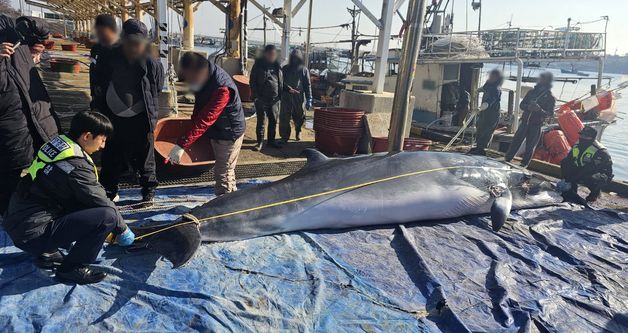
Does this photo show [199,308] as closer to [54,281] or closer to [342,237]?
[54,281]

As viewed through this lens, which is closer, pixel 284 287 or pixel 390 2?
pixel 284 287

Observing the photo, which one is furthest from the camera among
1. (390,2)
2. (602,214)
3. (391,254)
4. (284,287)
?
(390,2)

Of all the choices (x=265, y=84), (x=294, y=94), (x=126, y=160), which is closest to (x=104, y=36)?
(x=126, y=160)

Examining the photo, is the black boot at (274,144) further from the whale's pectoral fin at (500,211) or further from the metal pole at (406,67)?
the whale's pectoral fin at (500,211)

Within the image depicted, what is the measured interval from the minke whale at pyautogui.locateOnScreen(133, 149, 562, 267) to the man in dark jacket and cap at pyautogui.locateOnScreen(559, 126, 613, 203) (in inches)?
42.7

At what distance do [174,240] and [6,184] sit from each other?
1570 millimetres

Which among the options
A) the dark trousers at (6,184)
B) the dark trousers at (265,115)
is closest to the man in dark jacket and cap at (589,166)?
the dark trousers at (265,115)

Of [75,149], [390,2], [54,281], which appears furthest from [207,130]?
[390,2]

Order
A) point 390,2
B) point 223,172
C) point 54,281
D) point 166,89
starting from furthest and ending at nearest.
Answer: point 390,2 < point 166,89 < point 223,172 < point 54,281

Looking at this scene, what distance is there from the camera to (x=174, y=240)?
3695 mm

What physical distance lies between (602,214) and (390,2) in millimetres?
5143

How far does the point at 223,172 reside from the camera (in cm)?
492

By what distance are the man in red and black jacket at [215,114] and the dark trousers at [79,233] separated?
1313 mm

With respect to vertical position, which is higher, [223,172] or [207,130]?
[207,130]
